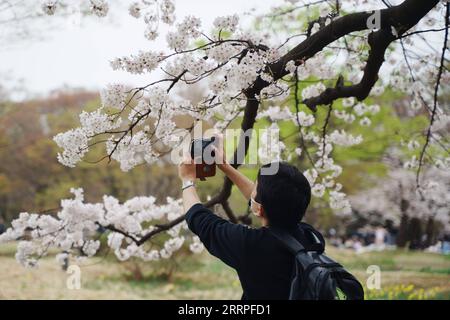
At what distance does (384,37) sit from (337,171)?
6.18ft

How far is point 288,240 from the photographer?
5.28 feet

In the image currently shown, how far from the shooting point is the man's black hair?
162cm

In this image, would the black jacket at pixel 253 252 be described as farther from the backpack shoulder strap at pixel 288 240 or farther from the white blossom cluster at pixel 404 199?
the white blossom cluster at pixel 404 199

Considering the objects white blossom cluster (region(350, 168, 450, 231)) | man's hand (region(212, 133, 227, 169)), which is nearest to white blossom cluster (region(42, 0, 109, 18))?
man's hand (region(212, 133, 227, 169))

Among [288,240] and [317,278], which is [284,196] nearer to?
[288,240]

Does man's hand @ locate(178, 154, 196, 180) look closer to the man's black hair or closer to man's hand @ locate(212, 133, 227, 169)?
man's hand @ locate(212, 133, 227, 169)

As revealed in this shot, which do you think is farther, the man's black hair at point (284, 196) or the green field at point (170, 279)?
the green field at point (170, 279)

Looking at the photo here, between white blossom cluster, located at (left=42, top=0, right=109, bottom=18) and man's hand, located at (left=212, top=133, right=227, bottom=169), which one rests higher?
white blossom cluster, located at (left=42, top=0, right=109, bottom=18)

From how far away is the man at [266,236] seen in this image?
5.31 feet

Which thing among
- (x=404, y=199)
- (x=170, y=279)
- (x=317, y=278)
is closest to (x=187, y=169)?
(x=317, y=278)

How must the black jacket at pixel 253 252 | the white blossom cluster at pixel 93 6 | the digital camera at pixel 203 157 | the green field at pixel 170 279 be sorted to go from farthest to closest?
the green field at pixel 170 279 → the white blossom cluster at pixel 93 6 → the digital camera at pixel 203 157 → the black jacket at pixel 253 252

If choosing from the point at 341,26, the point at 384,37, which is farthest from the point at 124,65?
the point at 384,37

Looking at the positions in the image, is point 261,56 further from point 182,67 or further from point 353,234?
point 353,234

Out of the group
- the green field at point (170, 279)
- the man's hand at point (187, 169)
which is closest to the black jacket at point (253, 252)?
the man's hand at point (187, 169)
